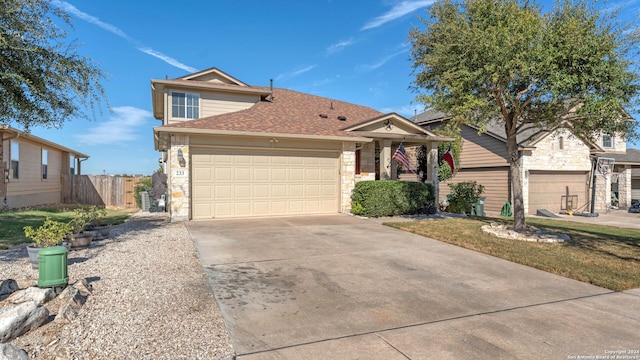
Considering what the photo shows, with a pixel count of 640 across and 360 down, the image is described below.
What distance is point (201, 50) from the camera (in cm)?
1672

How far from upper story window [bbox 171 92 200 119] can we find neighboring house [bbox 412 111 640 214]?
11.5 metres

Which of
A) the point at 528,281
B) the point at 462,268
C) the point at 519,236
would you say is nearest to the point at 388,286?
the point at 462,268

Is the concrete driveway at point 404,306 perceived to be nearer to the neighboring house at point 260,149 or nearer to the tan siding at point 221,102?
the neighboring house at point 260,149

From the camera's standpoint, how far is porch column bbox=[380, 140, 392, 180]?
1441cm

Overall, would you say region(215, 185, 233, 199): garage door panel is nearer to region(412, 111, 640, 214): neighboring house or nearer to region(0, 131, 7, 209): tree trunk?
region(0, 131, 7, 209): tree trunk

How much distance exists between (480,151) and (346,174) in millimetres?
9573

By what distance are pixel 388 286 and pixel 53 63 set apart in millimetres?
8311

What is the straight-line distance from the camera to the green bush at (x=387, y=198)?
12.8m

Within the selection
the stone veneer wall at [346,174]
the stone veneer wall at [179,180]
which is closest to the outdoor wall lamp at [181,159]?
the stone veneer wall at [179,180]

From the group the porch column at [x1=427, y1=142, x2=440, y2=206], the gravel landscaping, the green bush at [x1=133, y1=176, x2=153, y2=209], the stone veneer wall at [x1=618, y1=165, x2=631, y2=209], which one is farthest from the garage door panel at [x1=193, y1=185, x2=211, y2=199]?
A: the stone veneer wall at [x1=618, y1=165, x2=631, y2=209]

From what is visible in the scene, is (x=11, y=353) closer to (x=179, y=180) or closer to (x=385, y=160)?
(x=179, y=180)

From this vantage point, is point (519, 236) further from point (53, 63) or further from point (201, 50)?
point (201, 50)

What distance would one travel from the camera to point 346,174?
1363 centimetres

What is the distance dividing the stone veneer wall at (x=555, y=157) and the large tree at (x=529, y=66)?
860 cm
